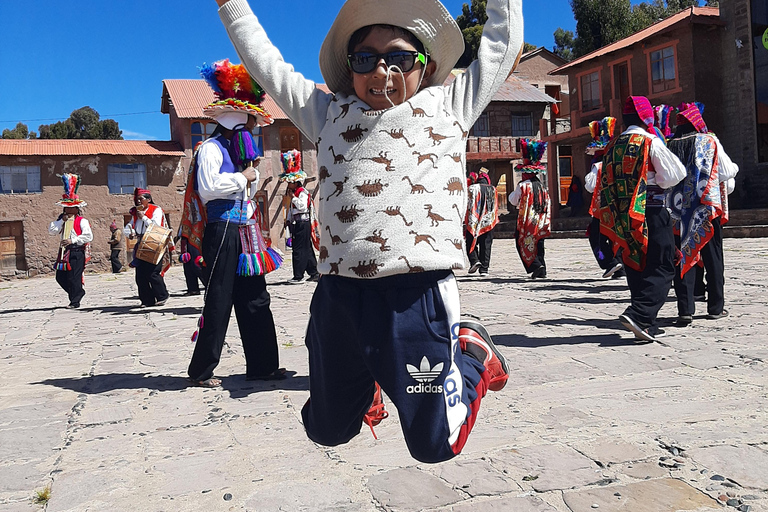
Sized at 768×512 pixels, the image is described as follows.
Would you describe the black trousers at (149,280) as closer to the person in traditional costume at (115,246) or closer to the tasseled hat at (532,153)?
the tasseled hat at (532,153)

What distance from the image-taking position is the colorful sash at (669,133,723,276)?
20.2 feet

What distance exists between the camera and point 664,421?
3330 millimetres

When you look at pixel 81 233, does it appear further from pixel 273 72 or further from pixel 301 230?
pixel 273 72

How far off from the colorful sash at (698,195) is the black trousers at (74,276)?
28.4ft

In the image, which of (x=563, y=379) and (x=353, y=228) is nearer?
(x=353, y=228)

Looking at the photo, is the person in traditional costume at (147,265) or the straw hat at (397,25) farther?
the person in traditional costume at (147,265)

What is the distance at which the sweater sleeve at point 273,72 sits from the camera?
2377mm

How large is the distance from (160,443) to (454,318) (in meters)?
1.98

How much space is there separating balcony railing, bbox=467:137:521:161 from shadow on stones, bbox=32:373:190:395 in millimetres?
29883

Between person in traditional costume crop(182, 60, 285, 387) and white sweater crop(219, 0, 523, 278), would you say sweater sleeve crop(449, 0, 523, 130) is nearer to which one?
white sweater crop(219, 0, 523, 278)

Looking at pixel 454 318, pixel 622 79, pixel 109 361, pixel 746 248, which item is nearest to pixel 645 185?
pixel 454 318

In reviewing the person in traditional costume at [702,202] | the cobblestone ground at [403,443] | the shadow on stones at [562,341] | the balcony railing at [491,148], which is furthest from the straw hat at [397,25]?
the balcony railing at [491,148]

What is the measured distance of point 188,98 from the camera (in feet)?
104

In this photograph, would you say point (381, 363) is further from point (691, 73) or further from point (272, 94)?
point (691, 73)
